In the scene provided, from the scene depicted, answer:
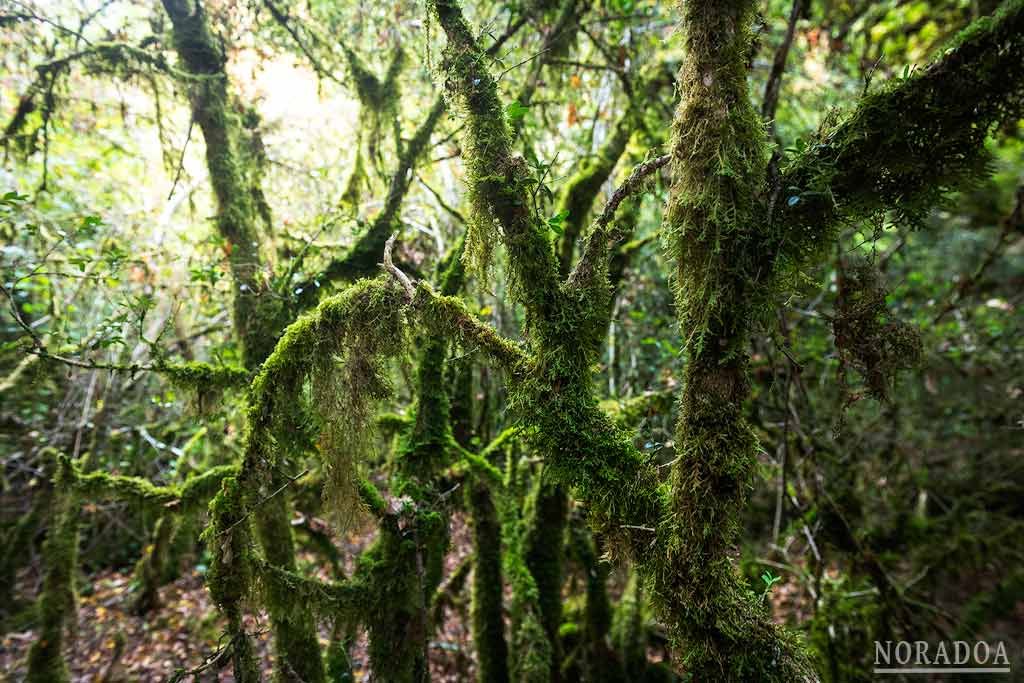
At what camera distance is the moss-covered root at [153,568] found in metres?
6.23

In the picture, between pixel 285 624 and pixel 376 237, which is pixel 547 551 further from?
pixel 376 237

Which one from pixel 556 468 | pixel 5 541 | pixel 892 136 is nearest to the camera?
pixel 892 136

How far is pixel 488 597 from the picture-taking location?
4285 millimetres

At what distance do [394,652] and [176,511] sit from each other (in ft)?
5.67

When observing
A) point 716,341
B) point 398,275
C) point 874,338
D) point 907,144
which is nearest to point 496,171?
point 398,275

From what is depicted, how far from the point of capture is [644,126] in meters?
4.73

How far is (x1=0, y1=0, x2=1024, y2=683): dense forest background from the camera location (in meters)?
1.80

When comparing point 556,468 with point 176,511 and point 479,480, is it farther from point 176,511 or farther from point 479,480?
point 176,511

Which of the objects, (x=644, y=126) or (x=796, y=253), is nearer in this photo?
(x=796, y=253)

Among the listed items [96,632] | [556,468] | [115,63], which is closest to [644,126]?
[556,468]

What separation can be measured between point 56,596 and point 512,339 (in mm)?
4558

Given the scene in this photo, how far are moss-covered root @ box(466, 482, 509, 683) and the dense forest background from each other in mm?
29

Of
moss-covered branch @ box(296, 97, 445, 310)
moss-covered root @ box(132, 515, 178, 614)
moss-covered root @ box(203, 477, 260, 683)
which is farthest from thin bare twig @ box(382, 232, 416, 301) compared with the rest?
moss-covered root @ box(132, 515, 178, 614)

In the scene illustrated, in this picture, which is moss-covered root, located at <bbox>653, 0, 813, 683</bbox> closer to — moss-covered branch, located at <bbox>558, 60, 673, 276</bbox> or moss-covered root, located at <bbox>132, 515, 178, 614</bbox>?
moss-covered branch, located at <bbox>558, 60, 673, 276</bbox>
